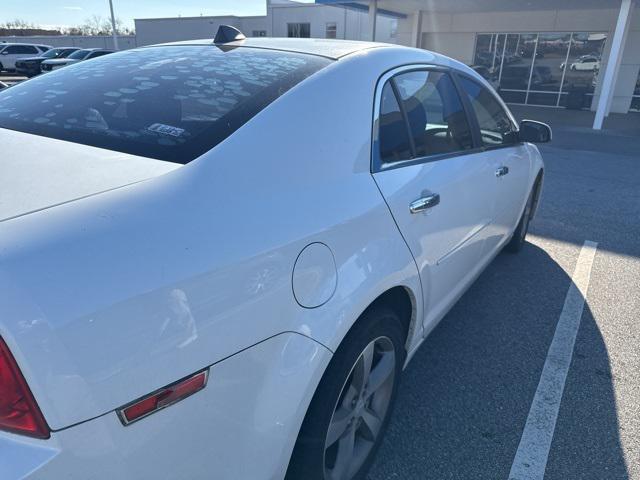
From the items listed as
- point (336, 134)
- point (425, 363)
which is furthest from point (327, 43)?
point (425, 363)

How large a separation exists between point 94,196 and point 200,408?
60cm

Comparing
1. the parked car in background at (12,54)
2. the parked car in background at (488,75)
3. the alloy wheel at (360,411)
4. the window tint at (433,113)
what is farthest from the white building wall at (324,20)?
the alloy wheel at (360,411)

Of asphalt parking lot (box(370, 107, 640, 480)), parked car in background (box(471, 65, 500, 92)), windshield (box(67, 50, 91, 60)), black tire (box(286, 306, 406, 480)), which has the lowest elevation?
parked car in background (box(471, 65, 500, 92))

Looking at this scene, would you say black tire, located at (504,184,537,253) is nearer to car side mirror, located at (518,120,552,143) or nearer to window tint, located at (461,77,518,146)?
car side mirror, located at (518,120,552,143)

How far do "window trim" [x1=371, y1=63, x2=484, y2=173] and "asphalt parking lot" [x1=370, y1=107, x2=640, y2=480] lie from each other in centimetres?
124

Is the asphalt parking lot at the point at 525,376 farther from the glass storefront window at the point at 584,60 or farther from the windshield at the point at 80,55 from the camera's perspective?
the windshield at the point at 80,55

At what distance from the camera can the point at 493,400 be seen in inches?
105

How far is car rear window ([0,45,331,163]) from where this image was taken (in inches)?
64.6

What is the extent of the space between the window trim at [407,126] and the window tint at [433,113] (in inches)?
1.0

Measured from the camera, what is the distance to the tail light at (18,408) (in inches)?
39.3

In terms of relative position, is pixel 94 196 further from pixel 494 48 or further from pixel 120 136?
pixel 494 48

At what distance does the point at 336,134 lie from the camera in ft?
5.99

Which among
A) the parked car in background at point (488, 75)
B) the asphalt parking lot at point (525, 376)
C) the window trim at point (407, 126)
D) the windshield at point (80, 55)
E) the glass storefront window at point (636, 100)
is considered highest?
the window trim at point (407, 126)

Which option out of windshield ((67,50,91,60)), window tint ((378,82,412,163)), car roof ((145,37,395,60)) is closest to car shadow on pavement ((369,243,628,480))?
window tint ((378,82,412,163))
